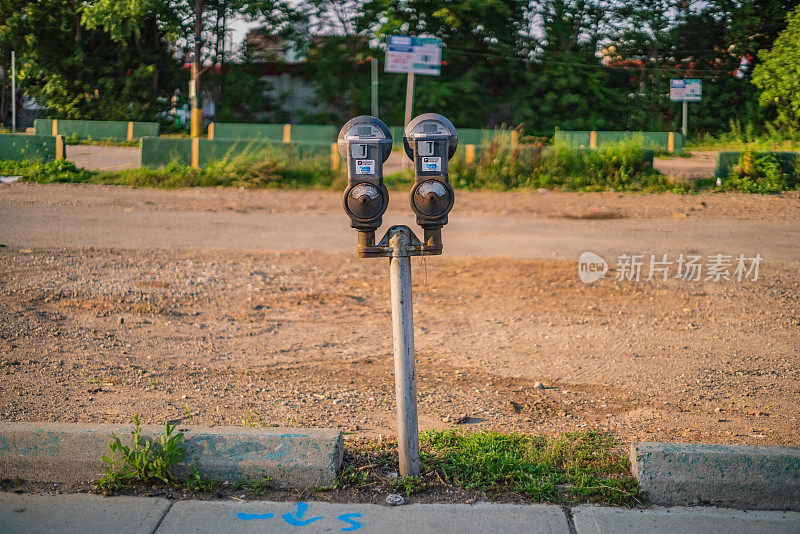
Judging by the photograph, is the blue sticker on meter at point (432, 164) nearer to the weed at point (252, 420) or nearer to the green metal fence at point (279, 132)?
the weed at point (252, 420)

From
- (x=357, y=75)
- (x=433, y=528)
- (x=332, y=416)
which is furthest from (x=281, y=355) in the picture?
(x=357, y=75)

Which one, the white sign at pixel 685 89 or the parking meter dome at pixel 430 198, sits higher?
the white sign at pixel 685 89

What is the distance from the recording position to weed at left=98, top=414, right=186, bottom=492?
10.6 ft

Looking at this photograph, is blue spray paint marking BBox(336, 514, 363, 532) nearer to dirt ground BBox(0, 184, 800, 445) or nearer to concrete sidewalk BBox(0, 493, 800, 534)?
Answer: concrete sidewalk BBox(0, 493, 800, 534)

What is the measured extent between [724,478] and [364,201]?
6.12 ft

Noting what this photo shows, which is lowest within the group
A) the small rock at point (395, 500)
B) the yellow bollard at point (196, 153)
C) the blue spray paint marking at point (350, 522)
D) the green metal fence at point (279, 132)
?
the blue spray paint marking at point (350, 522)

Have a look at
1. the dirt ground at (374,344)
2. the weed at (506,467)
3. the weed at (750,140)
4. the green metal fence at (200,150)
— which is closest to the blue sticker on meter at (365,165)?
the weed at (506,467)

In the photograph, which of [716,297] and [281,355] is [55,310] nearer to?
[281,355]

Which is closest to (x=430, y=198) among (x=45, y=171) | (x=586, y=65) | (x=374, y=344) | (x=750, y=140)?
(x=374, y=344)

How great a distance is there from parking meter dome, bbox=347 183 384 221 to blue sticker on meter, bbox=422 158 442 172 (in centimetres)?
23

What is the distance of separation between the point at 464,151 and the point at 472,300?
8.48m

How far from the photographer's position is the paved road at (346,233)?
8.65 m

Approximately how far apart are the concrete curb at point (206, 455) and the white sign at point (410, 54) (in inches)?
539

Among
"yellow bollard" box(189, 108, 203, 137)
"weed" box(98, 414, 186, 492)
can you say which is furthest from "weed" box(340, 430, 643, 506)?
"yellow bollard" box(189, 108, 203, 137)
